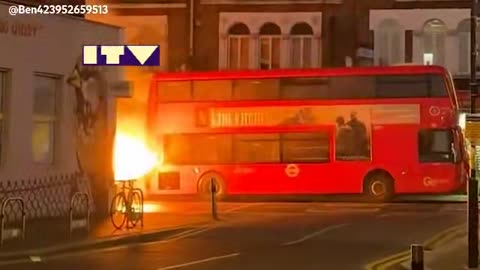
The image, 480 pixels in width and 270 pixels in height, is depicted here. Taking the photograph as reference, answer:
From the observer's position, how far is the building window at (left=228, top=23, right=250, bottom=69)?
43156 mm

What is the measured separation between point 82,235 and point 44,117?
4.67 m

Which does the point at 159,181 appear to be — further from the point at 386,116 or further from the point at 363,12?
the point at 363,12

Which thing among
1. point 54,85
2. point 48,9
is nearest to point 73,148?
point 54,85

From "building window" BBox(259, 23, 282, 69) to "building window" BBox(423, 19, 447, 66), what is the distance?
599 cm

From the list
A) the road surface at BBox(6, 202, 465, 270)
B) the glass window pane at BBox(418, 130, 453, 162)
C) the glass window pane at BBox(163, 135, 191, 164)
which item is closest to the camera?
the road surface at BBox(6, 202, 465, 270)

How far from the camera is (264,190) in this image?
34.8 meters

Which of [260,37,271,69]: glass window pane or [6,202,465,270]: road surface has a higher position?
[260,37,271,69]: glass window pane

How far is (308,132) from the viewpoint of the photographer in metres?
34.2

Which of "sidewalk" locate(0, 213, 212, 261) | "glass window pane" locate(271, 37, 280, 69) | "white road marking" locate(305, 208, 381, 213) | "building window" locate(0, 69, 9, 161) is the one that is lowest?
"white road marking" locate(305, 208, 381, 213)

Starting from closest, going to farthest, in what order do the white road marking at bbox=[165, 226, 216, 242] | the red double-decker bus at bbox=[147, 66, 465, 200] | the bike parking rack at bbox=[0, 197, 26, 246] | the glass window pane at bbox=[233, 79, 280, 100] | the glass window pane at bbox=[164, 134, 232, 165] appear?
the bike parking rack at bbox=[0, 197, 26, 246] < the white road marking at bbox=[165, 226, 216, 242] < the red double-decker bus at bbox=[147, 66, 465, 200] < the glass window pane at bbox=[233, 79, 280, 100] < the glass window pane at bbox=[164, 134, 232, 165]

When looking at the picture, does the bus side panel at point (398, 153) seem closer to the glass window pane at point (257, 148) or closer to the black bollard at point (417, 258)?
the glass window pane at point (257, 148)

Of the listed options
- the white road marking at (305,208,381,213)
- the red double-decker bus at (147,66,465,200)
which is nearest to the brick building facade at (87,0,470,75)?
the red double-decker bus at (147,66,465,200)

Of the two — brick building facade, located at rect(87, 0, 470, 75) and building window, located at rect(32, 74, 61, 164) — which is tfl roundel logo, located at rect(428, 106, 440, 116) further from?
building window, located at rect(32, 74, 61, 164)

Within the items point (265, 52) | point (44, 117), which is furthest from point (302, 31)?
point (44, 117)
